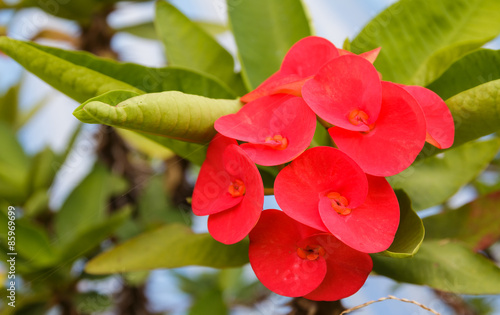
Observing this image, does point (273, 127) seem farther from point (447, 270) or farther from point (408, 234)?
point (447, 270)

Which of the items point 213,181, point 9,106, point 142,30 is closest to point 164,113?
point 213,181

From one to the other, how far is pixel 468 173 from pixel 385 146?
1.28 ft

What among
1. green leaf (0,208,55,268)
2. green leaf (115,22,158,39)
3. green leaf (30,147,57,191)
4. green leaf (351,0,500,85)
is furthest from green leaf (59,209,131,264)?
green leaf (115,22,158,39)

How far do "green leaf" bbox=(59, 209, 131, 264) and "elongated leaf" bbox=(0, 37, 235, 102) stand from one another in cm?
39

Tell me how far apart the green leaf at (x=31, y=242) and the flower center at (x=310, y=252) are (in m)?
0.68

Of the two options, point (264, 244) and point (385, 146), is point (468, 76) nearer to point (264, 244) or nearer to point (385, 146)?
point (385, 146)

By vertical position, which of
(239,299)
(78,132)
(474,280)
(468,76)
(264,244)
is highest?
(468,76)

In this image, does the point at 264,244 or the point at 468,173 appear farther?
the point at 468,173

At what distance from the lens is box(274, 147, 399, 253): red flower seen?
49 centimetres

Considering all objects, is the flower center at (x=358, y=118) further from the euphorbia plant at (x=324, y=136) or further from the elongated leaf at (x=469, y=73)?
the elongated leaf at (x=469, y=73)

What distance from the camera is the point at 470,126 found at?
0.61 metres

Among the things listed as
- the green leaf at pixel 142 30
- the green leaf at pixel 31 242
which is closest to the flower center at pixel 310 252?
the green leaf at pixel 31 242

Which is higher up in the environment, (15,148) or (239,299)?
(15,148)

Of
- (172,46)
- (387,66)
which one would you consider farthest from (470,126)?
(172,46)
